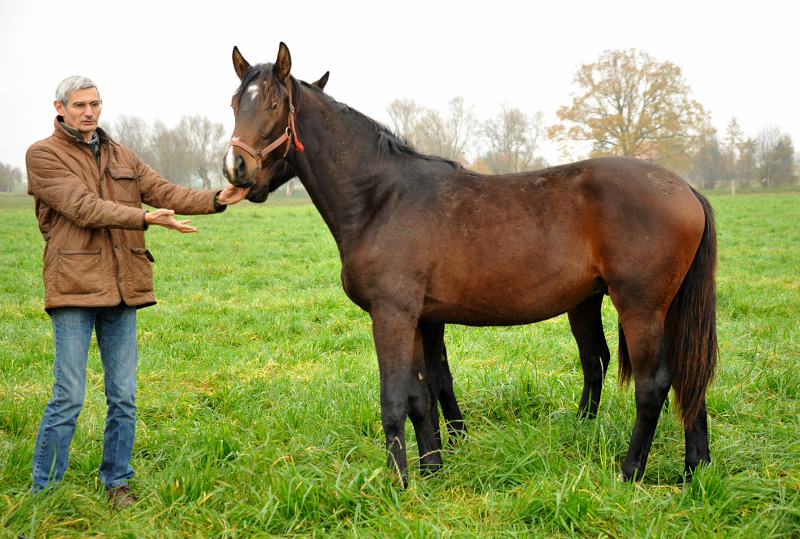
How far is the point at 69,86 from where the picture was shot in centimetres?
318

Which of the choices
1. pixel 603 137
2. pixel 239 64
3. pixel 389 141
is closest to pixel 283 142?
pixel 239 64

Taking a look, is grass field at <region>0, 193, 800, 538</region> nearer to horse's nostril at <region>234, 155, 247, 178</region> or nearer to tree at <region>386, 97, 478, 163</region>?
horse's nostril at <region>234, 155, 247, 178</region>

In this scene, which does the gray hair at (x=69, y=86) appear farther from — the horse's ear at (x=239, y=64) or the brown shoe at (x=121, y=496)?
the brown shoe at (x=121, y=496)

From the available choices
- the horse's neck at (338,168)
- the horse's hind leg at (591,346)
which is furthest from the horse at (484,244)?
the horse's hind leg at (591,346)

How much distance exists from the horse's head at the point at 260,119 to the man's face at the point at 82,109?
83cm

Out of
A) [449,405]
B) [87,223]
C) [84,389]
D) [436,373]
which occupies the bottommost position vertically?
[449,405]

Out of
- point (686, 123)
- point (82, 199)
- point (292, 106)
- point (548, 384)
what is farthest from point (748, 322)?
point (686, 123)

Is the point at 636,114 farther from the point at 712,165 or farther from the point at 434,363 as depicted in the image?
the point at 434,363

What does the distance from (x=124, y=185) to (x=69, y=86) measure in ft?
2.11

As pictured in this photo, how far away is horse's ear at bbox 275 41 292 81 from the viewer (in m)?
3.21

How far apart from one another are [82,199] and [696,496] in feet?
13.0

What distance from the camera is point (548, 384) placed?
4.73 m

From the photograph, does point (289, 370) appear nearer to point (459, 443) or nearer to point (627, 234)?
point (459, 443)

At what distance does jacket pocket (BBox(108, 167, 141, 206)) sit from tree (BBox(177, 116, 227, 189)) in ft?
123
